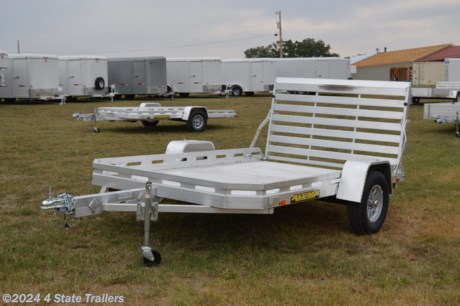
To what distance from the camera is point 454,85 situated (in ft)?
72.5

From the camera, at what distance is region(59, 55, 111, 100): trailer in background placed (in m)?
29.1

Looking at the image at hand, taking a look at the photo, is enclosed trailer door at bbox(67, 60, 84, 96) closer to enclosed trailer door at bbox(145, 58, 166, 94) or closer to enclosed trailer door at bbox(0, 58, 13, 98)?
enclosed trailer door at bbox(0, 58, 13, 98)

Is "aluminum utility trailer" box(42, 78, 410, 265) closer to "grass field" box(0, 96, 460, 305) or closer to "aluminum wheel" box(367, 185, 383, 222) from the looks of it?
"aluminum wheel" box(367, 185, 383, 222)

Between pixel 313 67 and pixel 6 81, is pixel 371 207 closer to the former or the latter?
pixel 6 81

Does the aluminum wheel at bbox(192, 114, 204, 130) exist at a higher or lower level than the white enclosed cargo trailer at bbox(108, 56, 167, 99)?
lower

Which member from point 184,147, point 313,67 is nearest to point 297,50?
point 313,67

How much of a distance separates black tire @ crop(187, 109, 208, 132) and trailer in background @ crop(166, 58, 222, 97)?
56.5 ft

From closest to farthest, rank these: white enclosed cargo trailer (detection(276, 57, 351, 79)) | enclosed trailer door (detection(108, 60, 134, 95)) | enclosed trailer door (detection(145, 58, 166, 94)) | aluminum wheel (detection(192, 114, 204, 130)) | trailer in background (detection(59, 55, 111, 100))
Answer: aluminum wheel (detection(192, 114, 204, 130)) → trailer in background (detection(59, 55, 111, 100)) → enclosed trailer door (detection(145, 58, 166, 94)) → enclosed trailer door (detection(108, 60, 134, 95)) → white enclosed cargo trailer (detection(276, 57, 351, 79))

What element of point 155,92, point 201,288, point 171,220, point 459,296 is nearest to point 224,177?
point 171,220

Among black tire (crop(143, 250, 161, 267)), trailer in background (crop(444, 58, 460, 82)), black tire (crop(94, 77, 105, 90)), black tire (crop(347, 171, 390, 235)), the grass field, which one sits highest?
trailer in background (crop(444, 58, 460, 82))

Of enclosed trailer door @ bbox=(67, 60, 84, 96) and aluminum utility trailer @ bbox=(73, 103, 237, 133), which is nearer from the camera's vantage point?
aluminum utility trailer @ bbox=(73, 103, 237, 133)

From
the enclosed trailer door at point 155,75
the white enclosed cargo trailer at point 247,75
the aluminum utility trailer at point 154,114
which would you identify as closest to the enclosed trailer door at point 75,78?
the enclosed trailer door at point 155,75

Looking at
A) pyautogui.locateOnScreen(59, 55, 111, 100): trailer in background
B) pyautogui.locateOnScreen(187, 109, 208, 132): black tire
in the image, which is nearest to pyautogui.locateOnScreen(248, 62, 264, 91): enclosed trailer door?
pyautogui.locateOnScreen(59, 55, 111, 100): trailer in background

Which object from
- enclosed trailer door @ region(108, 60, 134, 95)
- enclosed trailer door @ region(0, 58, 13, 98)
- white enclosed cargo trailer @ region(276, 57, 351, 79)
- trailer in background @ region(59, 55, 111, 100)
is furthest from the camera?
white enclosed cargo trailer @ region(276, 57, 351, 79)
